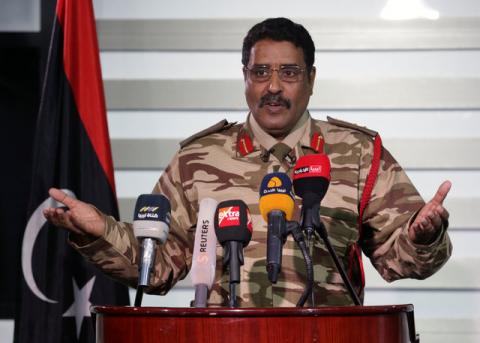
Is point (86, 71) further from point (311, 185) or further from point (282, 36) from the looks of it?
point (311, 185)

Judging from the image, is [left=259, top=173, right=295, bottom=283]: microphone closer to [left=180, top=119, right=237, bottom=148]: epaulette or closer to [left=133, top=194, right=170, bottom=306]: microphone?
[left=133, top=194, right=170, bottom=306]: microphone

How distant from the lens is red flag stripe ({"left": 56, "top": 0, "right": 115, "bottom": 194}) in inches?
151

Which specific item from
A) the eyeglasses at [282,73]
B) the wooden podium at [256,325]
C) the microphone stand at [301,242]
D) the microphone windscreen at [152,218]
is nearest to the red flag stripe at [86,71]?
the eyeglasses at [282,73]

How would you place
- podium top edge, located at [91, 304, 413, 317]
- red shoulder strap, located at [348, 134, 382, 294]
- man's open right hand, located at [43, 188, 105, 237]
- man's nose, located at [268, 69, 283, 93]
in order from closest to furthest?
podium top edge, located at [91, 304, 413, 317], man's open right hand, located at [43, 188, 105, 237], red shoulder strap, located at [348, 134, 382, 294], man's nose, located at [268, 69, 283, 93]

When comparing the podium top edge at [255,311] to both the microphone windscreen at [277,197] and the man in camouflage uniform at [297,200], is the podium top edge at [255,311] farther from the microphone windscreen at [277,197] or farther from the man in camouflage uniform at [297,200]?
the man in camouflage uniform at [297,200]

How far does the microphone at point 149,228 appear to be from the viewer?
7.00ft

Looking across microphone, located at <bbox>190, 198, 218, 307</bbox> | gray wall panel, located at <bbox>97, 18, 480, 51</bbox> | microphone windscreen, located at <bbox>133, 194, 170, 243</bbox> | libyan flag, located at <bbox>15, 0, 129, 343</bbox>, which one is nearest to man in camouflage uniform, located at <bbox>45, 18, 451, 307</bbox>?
microphone windscreen, located at <bbox>133, 194, 170, 243</bbox>

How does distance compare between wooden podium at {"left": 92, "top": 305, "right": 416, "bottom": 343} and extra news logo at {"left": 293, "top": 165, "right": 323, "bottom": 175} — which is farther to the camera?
extra news logo at {"left": 293, "top": 165, "right": 323, "bottom": 175}

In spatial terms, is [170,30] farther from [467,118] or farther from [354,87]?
[467,118]

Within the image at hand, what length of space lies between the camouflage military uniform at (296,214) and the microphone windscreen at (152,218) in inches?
18.1

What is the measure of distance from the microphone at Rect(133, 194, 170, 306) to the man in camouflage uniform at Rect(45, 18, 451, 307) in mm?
440

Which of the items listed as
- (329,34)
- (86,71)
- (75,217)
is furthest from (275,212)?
(329,34)

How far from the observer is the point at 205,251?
2.17 meters

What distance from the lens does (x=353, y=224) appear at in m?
2.93
